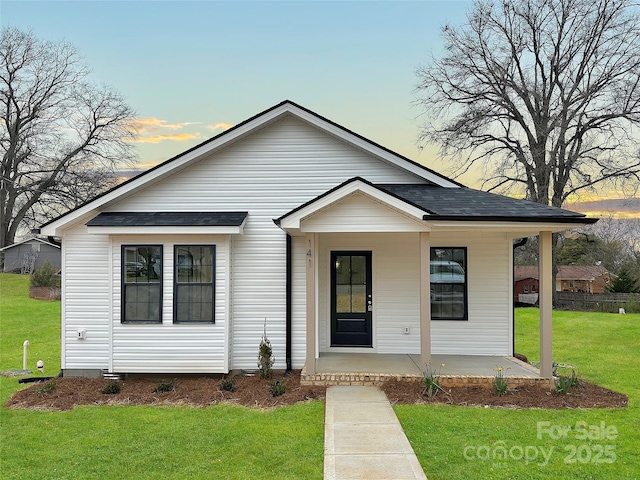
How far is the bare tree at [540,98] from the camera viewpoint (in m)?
21.1

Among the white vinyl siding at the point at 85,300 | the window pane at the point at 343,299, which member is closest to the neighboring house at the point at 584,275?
the window pane at the point at 343,299

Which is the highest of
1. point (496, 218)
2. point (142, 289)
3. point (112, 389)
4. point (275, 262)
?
point (496, 218)

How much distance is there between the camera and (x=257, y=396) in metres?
7.16

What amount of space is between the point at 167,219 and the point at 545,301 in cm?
720

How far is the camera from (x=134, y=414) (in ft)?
21.3

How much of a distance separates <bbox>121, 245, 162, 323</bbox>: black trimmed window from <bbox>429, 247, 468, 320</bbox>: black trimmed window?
580 cm

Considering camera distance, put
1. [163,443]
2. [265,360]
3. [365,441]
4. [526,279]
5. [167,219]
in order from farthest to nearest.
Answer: [526,279] → [167,219] → [265,360] → [163,443] → [365,441]

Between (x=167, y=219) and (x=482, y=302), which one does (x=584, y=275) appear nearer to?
(x=482, y=302)

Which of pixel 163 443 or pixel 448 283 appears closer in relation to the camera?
pixel 163 443

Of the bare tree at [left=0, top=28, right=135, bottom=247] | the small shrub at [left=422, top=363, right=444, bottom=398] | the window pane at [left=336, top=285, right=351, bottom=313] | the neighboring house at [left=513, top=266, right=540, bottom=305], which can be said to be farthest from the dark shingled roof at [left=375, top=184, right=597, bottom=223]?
the neighboring house at [left=513, top=266, right=540, bottom=305]

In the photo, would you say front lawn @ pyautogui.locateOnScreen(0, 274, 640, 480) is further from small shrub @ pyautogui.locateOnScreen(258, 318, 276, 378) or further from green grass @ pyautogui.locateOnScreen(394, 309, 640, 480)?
small shrub @ pyautogui.locateOnScreen(258, 318, 276, 378)

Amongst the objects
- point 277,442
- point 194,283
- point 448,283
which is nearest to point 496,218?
point 448,283

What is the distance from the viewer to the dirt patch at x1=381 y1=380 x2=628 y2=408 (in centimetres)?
663

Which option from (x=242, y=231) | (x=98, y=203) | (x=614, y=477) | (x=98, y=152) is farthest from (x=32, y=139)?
(x=614, y=477)
